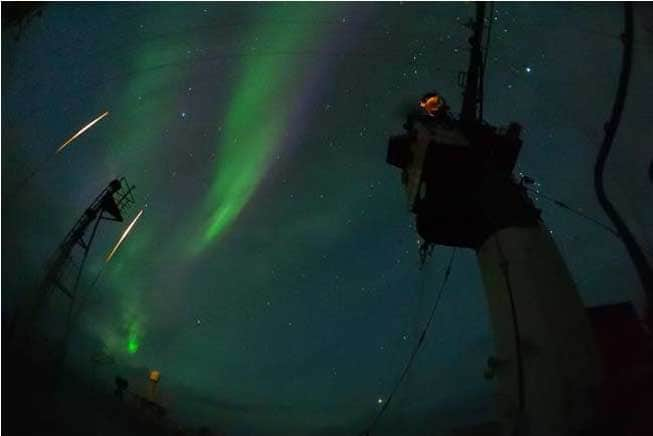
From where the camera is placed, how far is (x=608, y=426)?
10297 millimetres

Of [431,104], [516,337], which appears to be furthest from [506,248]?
[431,104]

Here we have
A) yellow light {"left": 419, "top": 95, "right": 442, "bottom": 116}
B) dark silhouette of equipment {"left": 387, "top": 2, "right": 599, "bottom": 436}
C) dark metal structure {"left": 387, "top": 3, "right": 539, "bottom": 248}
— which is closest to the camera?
dark silhouette of equipment {"left": 387, "top": 2, "right": 599, "bottom": 436}

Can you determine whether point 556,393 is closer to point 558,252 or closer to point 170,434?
point 558,252

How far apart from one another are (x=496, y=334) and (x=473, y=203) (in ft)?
15.4

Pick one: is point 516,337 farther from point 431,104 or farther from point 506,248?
point 431,104

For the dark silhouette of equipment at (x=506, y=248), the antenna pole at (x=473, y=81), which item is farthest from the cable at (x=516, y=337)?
the antenna pole at (x=473, y=81)

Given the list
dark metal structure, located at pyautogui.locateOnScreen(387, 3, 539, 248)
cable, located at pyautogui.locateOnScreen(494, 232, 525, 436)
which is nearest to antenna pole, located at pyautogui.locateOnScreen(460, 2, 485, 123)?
dark metal structure, located at pyautogui.locateOnScreen(387, 3, 539, 248)

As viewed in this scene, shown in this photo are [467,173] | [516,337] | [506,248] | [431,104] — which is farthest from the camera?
[431,104]

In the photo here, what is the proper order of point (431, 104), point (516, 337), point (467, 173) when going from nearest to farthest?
1. point (516, 337)
2. point (467, 173)
3. point (431, 104)

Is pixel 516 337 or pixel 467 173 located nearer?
pixel 516 337

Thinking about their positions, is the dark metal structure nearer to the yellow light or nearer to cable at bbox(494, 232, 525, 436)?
the yellow light

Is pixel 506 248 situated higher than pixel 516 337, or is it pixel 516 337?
pixel 506 248

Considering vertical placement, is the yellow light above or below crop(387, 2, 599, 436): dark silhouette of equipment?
above

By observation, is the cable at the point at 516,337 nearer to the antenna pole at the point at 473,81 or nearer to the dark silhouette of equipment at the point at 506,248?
the dark silhouette of equipment at the point at 506,248
